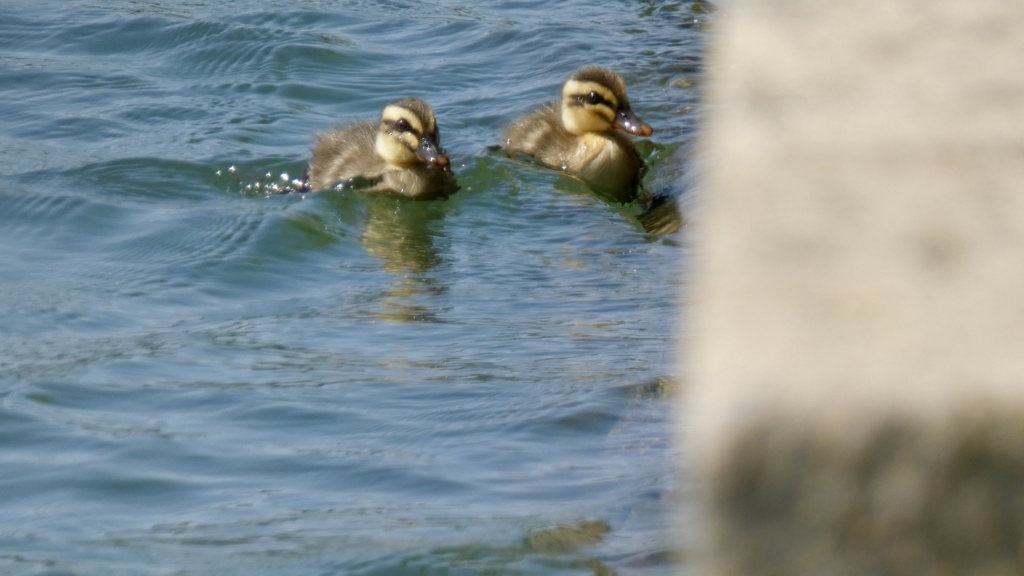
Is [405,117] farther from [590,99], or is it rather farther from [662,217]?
[662,217]

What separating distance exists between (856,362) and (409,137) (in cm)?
687

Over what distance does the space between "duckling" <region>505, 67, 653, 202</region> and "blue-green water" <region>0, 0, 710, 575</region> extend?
160 millimetres

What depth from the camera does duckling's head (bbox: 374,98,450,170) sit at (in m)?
7.16

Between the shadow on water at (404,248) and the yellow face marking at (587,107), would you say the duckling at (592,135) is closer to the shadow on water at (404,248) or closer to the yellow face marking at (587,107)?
the yellow face marking at (587,107)

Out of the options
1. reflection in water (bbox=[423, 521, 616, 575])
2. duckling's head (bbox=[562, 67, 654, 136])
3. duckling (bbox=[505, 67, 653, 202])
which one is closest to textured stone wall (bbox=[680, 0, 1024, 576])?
reflection in water (bbox=[423, 521, 616, 575])

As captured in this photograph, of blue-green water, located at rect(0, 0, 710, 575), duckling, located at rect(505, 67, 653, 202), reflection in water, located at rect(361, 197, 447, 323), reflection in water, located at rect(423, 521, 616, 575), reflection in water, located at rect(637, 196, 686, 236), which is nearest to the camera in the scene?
reflection in water, located at rect(423, 521, 616, 575)

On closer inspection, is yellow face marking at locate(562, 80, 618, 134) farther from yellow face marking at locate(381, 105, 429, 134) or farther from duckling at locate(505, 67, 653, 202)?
yellow face marking at locate(381, 105, 429, 134)

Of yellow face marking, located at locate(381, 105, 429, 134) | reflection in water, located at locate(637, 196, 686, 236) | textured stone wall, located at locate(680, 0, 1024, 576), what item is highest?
textured stone wall, located at locate(680, 0, 1024, 576)

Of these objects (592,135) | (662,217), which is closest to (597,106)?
(592,135)

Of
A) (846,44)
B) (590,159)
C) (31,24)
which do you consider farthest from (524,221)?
(846,44)

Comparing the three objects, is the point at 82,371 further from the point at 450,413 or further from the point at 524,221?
the point at 524,221

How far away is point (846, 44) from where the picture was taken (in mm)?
576

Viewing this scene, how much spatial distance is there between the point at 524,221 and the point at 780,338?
21.7 feet

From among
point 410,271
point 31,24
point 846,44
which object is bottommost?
point 410,271
